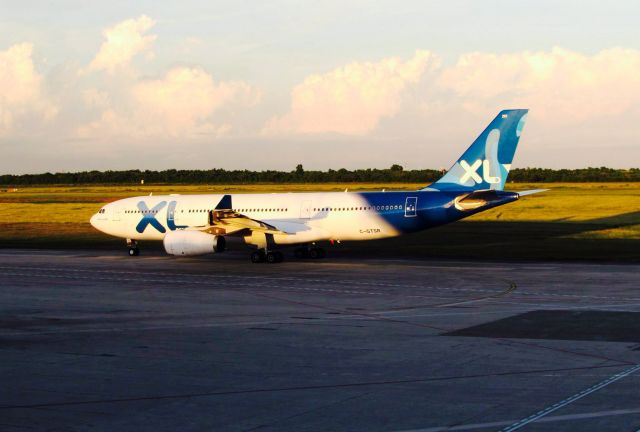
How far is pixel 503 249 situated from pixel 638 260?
29.3 ft

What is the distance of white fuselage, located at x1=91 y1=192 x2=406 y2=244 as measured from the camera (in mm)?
42750

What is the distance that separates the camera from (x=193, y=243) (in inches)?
1638

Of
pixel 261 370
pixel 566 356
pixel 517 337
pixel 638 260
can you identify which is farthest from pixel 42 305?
pixel 638 260

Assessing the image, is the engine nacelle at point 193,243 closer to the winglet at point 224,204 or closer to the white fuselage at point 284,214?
the white fuselage at point 284,214

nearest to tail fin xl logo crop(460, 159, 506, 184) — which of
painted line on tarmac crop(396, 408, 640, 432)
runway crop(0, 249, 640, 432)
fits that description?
runway crop(0, 249, 640, 432)

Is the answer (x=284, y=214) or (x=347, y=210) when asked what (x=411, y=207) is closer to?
(x=347, y=210)

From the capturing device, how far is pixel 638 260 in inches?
1586

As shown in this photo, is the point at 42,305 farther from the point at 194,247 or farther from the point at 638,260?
the point at 638,260

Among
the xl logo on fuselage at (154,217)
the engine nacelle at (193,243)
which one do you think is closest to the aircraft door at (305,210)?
the engine nacelle at (193,243)

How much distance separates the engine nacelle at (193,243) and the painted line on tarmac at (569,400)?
88.0 ft

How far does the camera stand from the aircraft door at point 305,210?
44.3 meters

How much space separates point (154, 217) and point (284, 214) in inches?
313

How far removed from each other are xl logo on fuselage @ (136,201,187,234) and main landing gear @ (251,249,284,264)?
611cm

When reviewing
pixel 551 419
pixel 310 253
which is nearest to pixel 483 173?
pixel 310 253
